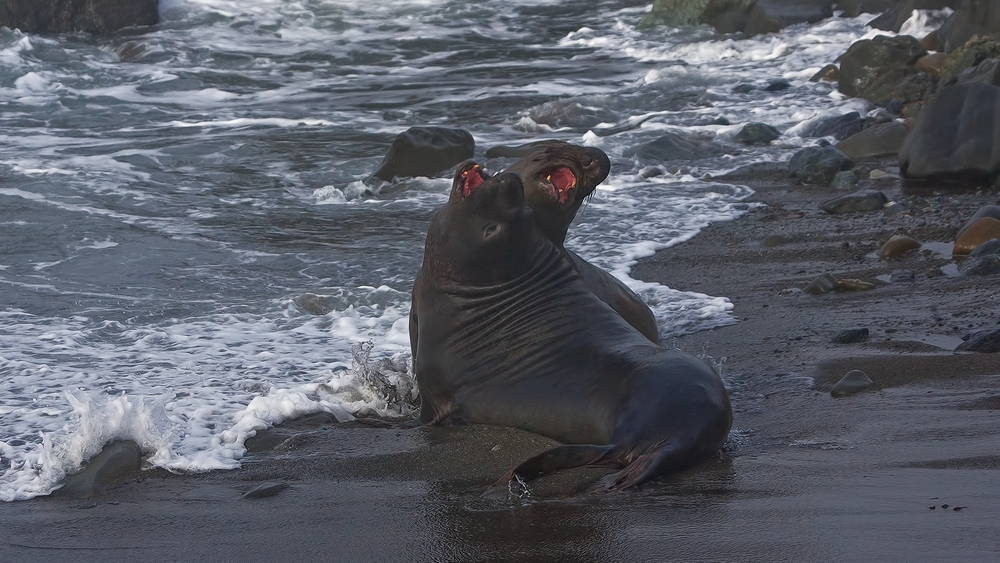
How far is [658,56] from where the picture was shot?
19.9 metres

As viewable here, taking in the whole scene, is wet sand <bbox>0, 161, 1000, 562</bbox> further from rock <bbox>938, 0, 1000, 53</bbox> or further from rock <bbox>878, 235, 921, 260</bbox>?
rock <bbox>938, 0, 1000, 53</bbox>

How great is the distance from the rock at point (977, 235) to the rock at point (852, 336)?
1938mm

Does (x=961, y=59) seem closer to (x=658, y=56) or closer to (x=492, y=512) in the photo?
(x=658, y=56)

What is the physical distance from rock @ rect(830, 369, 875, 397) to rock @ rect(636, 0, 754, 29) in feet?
57.5

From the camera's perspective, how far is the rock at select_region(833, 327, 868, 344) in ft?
20.1

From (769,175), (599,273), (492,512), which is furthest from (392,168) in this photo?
(492,512)

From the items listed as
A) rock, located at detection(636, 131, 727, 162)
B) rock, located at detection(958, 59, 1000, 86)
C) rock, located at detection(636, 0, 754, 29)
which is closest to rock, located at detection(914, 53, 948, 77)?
rock, located at detection(958, 59, 1000, 86)

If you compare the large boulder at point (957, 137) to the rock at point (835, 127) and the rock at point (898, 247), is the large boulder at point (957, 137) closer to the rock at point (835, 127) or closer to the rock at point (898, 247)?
the rock at point (898, 247)

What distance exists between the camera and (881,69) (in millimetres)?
14891

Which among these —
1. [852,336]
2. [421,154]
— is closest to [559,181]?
[852,336]

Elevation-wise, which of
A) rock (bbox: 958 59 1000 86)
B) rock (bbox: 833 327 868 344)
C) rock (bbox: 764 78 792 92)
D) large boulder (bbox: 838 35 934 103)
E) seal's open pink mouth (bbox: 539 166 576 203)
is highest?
seal's open pink mouth (bbox: 539 166 576 203)

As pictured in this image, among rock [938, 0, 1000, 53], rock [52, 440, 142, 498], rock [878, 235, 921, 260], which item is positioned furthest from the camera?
rock [938, 0, 1000, 53]

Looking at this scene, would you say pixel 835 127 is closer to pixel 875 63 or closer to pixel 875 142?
pixel 875 142

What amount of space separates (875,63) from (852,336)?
985cm
